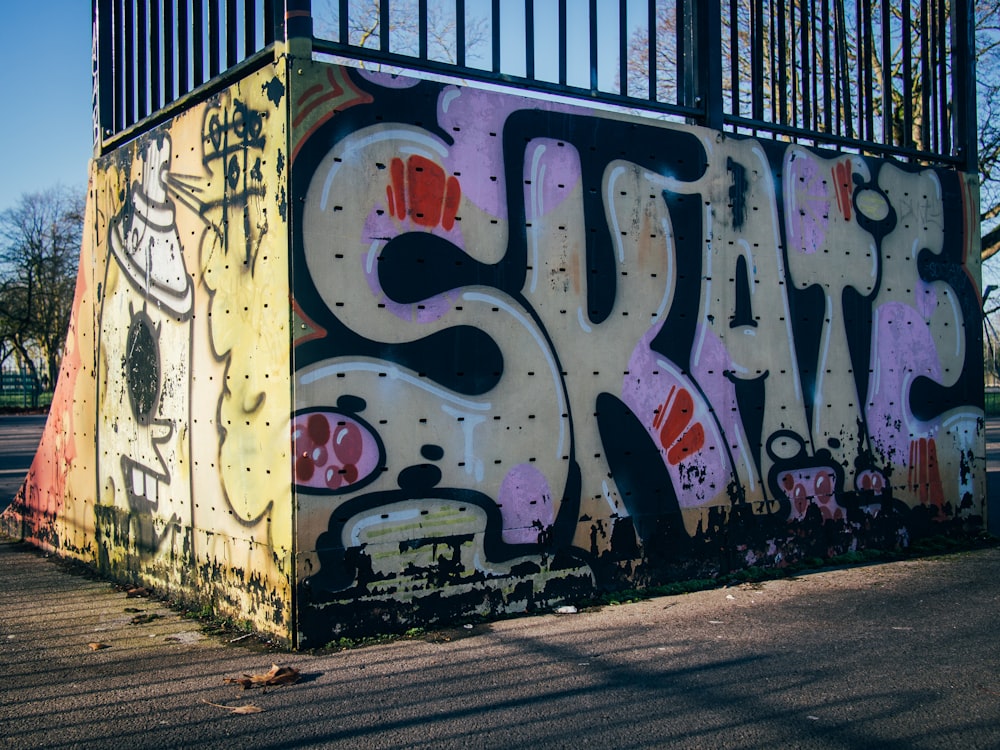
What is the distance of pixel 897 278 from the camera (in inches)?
288

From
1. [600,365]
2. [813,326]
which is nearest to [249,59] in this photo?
[600,365]

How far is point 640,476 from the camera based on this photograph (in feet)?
19.5

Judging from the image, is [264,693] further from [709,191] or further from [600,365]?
[709,191]

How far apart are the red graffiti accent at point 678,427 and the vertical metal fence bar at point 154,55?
406 cm

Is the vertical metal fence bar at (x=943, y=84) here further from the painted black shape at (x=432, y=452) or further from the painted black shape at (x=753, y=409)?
the painted black shape at (x=432, y=452)

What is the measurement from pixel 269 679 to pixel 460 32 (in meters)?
3.74

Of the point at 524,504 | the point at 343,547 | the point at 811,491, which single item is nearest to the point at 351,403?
the point at 343,547

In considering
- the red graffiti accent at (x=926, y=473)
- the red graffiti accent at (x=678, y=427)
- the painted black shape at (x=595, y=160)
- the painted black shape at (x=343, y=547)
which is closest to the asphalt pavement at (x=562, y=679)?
the painted black shape at (x=343, y=547)

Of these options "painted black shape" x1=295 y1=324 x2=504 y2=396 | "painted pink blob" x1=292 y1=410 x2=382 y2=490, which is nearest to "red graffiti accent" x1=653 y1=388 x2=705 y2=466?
"painted black shape" x1=295 y1=324 x2=504 y2=396

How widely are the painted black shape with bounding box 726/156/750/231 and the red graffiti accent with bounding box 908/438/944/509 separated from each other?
7.88 ft

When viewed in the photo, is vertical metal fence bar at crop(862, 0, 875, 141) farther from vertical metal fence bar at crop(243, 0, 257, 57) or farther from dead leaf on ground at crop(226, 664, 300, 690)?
dead leaf on ground at crop(226, 664, 300, 690)

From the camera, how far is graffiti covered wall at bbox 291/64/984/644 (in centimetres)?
494

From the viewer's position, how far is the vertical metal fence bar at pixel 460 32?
5.47 metres

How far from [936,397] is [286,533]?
5431mm
